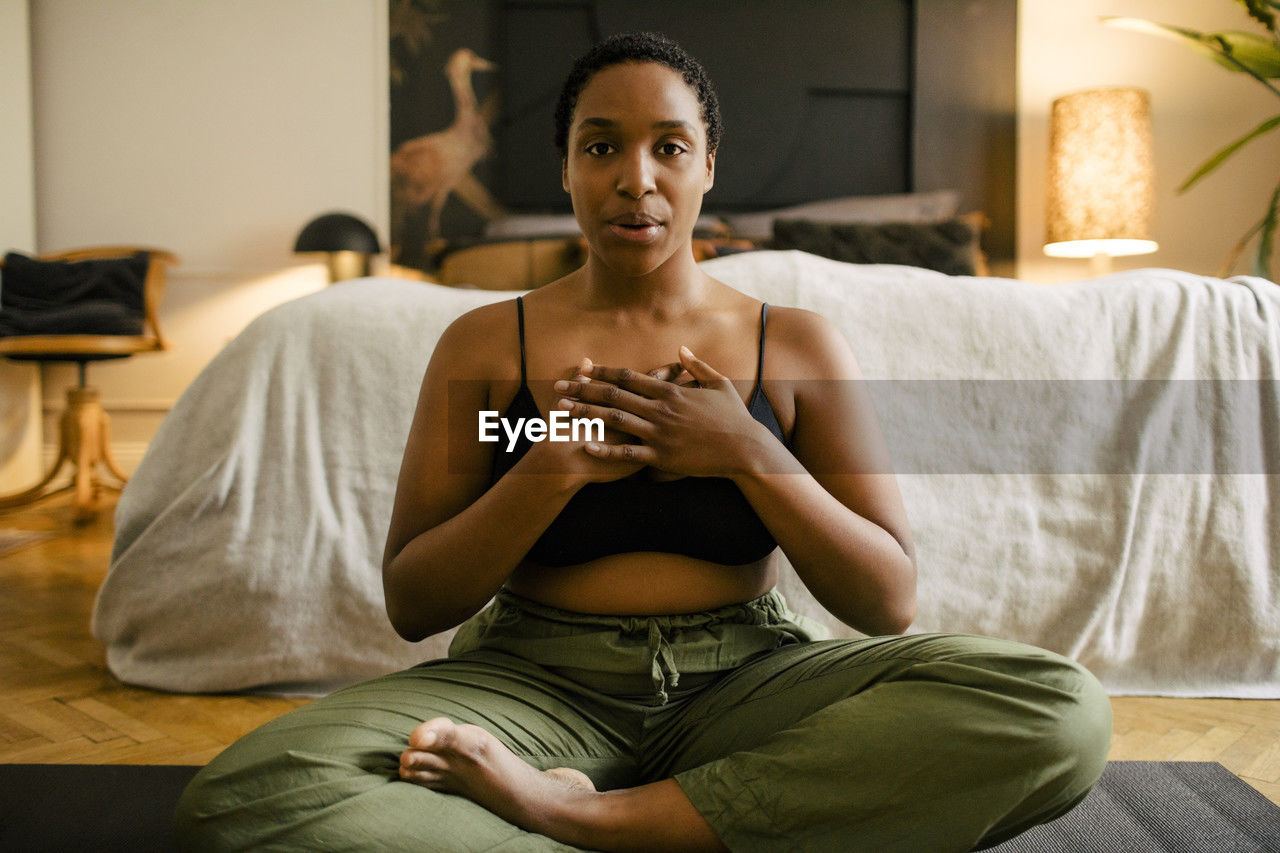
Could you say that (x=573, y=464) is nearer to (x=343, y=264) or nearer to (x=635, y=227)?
(x=635, y=227)

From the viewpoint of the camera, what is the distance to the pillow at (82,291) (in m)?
3.24

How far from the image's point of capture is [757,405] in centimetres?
93

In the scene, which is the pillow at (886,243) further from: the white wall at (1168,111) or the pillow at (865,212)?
the white wall at (1168,111)

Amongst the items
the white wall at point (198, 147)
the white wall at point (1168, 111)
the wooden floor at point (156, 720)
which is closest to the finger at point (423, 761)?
the wooden floor at point (156, 720)

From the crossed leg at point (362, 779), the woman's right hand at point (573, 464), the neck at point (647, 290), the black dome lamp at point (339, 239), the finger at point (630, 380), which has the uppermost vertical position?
the black dome lamp at point (339, 239)

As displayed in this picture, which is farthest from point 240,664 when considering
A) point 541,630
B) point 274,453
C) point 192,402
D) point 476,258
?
point 476,258

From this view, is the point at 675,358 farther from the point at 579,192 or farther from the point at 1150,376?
Result: the point at 1150,376

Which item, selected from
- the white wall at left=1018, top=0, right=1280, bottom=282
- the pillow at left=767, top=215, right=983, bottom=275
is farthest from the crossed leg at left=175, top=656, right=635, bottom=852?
the white wall at left=1018, top=0, right=1280, bottom=282

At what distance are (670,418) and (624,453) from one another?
0.05 meters

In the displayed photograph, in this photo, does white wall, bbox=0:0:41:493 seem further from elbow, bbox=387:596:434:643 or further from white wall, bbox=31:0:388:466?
elbow, bbox=387:596:434:643

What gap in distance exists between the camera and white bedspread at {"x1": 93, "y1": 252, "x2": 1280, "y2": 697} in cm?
148

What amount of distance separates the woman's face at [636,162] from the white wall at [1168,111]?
338cm

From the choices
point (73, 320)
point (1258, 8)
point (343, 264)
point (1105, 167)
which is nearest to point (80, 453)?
point (73, 320)

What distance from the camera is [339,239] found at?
354 centimetres
